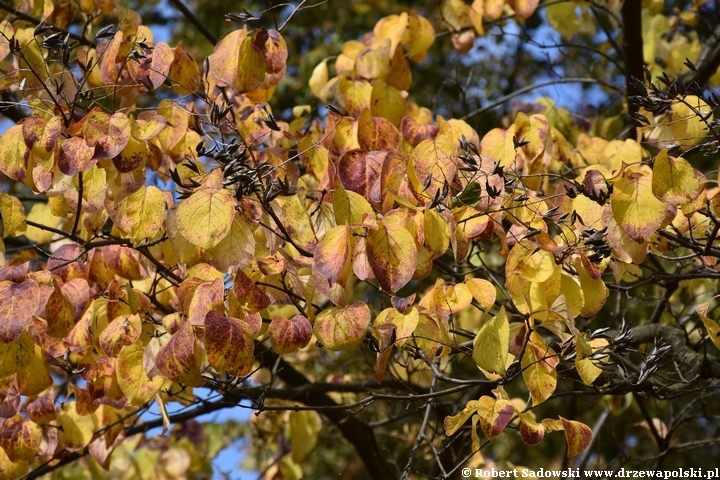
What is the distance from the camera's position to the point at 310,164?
181 centimetres

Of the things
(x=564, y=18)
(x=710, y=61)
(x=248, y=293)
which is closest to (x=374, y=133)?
(x=248, y=293)

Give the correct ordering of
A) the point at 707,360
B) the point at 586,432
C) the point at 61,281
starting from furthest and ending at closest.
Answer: the point at 707,360, the point at 61,281, the point at 586,432

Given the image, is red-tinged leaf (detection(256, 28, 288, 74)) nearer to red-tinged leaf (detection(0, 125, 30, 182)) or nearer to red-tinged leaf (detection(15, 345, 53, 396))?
red-tinged leaf (detection(0, 125, 30, 182))

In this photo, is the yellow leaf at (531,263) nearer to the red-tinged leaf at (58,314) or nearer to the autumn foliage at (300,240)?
the autumn foliage at (300,240)

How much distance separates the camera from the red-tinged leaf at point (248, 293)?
4.66 ft

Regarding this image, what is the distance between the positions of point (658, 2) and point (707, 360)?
1.47 meters

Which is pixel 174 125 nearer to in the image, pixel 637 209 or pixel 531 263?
pixel 531 263

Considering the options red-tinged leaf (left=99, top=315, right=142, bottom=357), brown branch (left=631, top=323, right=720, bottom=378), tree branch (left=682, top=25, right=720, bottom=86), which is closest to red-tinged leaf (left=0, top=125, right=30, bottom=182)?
red-tinged leaf (left=99, top=315, right=142, bottom=357)

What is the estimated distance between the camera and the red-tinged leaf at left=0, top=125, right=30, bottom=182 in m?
1.55

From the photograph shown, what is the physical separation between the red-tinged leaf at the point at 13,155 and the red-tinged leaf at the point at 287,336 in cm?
61

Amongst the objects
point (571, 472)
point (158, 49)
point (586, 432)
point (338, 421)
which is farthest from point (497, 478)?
point (158, 49)

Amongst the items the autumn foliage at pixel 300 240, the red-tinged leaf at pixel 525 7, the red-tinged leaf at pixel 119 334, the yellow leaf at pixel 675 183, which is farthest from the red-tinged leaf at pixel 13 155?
the red-tinged leaf at pixel 525 7

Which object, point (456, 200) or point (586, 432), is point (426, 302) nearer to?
point (456, 200)

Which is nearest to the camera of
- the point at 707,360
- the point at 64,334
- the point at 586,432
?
the point at 586,432
